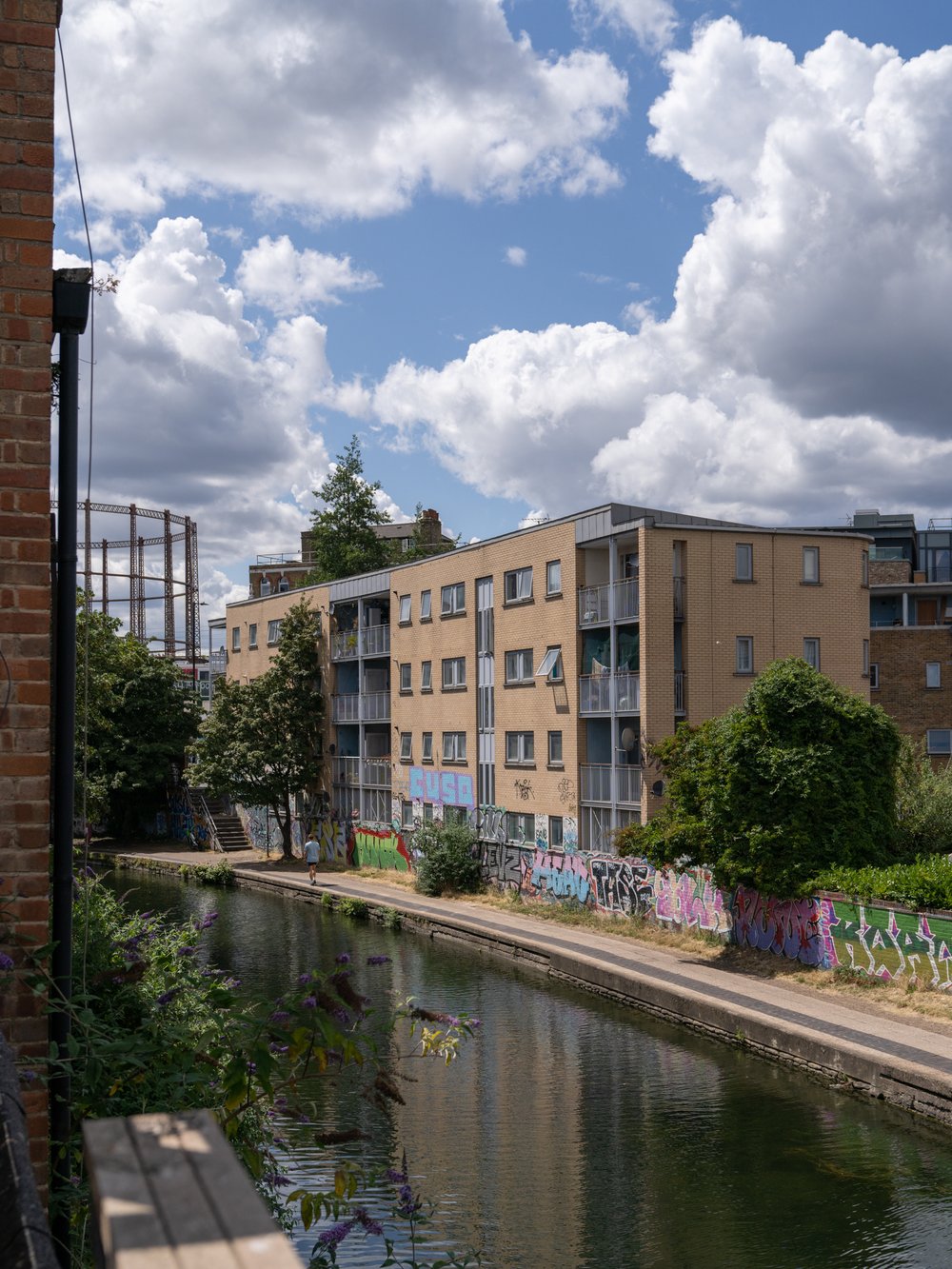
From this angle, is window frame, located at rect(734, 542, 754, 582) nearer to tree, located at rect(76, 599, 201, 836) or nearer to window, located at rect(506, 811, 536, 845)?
window, located at rect(506, 811, 536, 845)

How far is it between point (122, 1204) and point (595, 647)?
35.3 m

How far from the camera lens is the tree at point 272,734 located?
5153 cm

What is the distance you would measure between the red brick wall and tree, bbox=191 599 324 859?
152 feet

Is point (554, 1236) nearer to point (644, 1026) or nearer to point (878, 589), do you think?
point (644, 1026)

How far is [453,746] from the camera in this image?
43875mm

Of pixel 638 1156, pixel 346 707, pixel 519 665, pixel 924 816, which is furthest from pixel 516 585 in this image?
pixel 638 1156

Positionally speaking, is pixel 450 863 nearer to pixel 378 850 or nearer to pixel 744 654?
pixel 378 850

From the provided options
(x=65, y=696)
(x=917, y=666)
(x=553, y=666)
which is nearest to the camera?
(x=65, y=696)

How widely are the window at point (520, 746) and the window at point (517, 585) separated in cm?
412

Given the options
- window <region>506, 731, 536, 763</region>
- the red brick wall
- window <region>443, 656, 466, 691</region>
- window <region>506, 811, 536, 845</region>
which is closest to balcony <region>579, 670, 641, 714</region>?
window <region>506, 731, 536, 763</region>

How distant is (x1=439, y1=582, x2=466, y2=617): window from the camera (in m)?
43.9

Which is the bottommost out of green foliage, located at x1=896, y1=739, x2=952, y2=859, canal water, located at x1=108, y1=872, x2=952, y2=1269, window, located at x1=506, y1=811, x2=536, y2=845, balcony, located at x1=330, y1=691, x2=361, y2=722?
canal water, located at x1=108, y1=872, x2=952, y2=1269

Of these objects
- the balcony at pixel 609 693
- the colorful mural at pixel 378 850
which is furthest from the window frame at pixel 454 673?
the balcony at pixel 609 693

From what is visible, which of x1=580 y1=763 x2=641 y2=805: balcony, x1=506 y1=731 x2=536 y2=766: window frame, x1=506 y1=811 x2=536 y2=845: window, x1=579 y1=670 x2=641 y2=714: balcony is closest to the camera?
x1=580 y1=763 x2=641 y2=805: balcony
